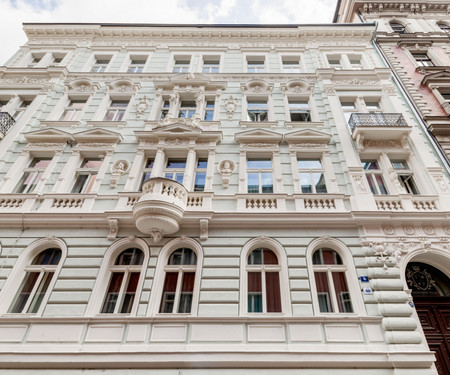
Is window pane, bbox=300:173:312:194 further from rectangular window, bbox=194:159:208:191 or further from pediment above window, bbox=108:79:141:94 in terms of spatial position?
pediment above window, bbox=108:79:141:94

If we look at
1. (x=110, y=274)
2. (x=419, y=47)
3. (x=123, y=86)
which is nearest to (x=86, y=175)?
(x=110, y=274)

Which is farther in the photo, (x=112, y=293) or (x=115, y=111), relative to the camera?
(x=115, y=111)

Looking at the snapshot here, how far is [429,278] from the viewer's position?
10086mm

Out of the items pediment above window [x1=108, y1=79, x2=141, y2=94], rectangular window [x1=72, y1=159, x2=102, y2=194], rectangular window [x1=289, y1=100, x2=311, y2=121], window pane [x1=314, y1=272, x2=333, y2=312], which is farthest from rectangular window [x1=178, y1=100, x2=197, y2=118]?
window pane [x1=314, y1=272, x2=333, y2=312]

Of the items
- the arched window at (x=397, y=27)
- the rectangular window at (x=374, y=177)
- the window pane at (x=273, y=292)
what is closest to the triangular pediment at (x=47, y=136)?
the window pane at (x=273, y=292)

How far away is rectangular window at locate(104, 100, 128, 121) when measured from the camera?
48.0ft

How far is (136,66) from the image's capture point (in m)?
17.8

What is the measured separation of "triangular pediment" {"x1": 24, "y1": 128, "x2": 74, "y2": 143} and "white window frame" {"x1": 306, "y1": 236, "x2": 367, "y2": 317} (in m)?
11.6

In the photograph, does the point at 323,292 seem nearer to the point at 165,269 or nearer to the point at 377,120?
the point at 165,269

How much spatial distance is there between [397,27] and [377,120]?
12.9m

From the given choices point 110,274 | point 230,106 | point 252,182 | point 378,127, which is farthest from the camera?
point 230,106

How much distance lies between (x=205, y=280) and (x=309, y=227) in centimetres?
417

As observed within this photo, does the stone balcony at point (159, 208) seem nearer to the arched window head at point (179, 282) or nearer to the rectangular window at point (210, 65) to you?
the arched window head at point (179, 282)

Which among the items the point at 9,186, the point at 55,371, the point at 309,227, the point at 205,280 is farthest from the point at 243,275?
the point at 9,186
